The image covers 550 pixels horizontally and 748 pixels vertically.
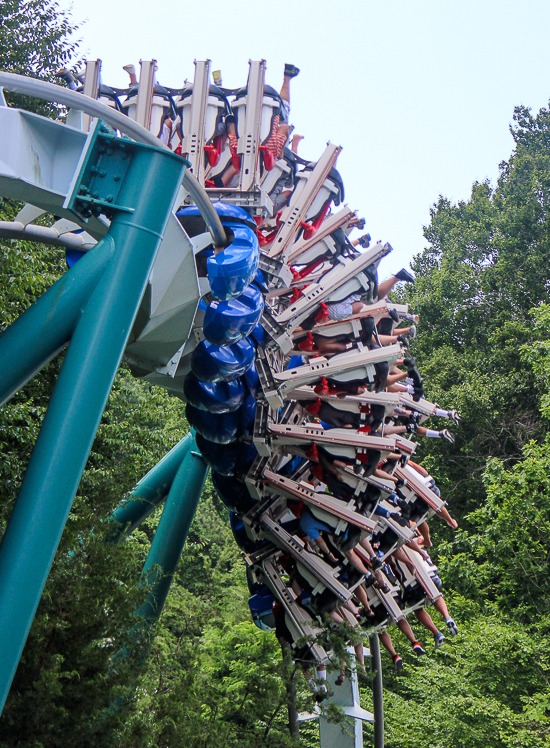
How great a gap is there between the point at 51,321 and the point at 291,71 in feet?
15.6

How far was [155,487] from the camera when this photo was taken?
10266 millimetres

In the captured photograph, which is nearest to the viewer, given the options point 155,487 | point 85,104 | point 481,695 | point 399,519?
point 85,104

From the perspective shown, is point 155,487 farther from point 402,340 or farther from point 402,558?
point 402,340

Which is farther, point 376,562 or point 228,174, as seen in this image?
point 376,562

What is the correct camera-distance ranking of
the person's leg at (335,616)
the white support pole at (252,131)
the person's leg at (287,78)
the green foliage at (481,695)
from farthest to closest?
the green foliage at (481,695), the person's leg at (335,616), the person's leg at (287,78), the white support pole at (252,131)

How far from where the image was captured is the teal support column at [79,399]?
13.9 ft

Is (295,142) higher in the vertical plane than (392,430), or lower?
higher

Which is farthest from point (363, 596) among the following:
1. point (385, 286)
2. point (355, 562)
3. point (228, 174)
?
point (228, 174)

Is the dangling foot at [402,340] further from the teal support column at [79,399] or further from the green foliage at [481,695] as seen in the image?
the green foliage at [481,695]

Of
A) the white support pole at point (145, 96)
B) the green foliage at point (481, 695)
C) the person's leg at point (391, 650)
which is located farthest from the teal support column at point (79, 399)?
the green foliage at point (481, 695)

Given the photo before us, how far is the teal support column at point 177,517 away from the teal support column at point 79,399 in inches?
187

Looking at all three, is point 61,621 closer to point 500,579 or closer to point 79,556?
point 79,556

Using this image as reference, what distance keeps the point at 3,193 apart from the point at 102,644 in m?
3.06

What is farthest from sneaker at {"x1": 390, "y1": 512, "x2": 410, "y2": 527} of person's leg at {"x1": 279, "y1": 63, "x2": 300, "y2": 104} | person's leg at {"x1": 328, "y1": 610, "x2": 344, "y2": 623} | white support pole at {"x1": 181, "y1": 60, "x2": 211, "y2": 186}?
person's leg at {"x1": 279, "y1": 63, "x2": 300, "y2": 104}
